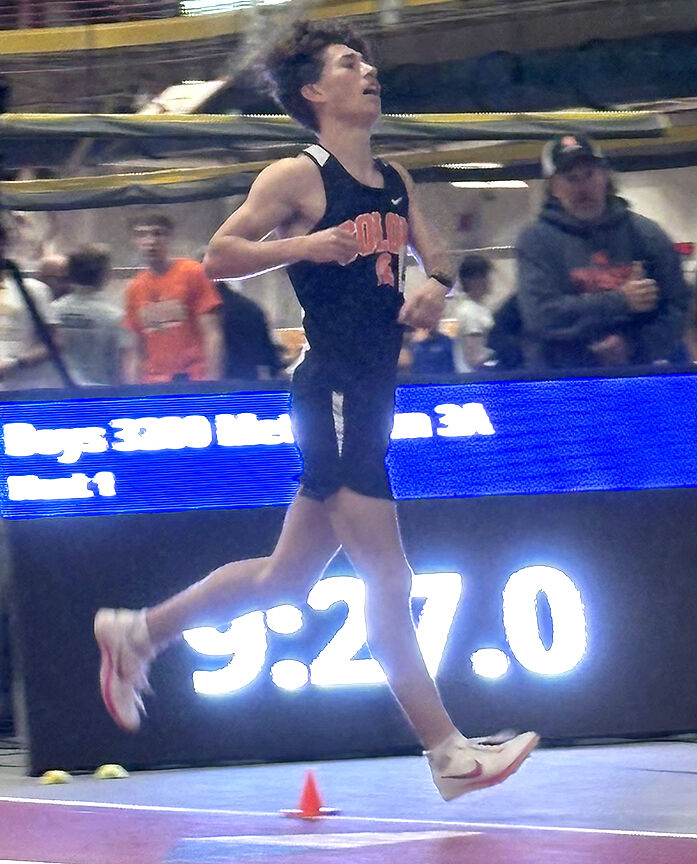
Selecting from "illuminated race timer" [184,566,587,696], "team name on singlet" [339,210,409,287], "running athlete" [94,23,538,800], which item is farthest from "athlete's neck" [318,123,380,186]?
"illuminated race timer" [184,566,587,696]

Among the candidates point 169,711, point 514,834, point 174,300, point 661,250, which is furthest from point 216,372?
point 514,834

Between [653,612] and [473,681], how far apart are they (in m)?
0.66

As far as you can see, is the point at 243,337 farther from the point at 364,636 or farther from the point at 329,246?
the point at 329,246

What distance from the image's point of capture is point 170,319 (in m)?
6.19

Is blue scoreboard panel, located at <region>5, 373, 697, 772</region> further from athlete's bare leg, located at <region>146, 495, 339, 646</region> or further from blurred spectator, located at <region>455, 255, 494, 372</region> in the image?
athlete's bare leg, located at <region>146, 495, 339, 646</region>

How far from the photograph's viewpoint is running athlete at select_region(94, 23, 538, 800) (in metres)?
4.63

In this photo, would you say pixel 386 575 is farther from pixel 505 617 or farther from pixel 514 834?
pixel 505 617

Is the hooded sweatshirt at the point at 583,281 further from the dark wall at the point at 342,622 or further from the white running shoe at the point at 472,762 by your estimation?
the white running shoe at the point at 472,762

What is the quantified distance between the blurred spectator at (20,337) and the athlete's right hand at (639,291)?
1.95 m

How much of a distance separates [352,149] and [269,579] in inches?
44.7

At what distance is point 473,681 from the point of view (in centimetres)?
626

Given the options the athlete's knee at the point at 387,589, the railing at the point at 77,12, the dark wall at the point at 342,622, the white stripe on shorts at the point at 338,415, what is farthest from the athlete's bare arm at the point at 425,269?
the railing at the point at 77,12

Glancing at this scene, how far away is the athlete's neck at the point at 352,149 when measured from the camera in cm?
478

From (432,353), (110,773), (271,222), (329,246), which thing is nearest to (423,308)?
(329,246)
